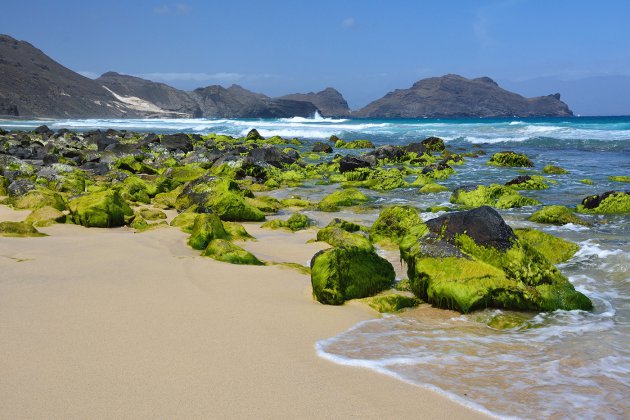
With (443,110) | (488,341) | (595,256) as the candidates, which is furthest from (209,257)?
(443,110)

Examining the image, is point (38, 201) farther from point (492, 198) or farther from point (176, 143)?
point (176, 143)

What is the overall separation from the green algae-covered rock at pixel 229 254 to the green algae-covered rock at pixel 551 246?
9.85ft

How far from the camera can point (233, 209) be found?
8164 millimetres

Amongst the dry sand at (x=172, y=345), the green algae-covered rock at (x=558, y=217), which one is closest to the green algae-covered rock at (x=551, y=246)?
the green algae-covered rock at (x=558, y=217)

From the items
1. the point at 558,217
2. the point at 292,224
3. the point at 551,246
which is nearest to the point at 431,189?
the point at 558,217

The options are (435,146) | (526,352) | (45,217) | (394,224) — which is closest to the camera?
(526,352)

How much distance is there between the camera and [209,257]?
5410 millimetres

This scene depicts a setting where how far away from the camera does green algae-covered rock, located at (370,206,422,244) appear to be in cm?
670

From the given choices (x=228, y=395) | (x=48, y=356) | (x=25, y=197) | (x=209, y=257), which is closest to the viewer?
(x=228, y=395)

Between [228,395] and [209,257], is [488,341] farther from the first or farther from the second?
[209,257]

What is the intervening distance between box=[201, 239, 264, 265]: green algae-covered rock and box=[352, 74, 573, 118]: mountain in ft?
491

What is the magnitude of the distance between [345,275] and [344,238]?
1375 millimetres

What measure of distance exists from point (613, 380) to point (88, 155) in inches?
688

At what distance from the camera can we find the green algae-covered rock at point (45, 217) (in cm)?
691
